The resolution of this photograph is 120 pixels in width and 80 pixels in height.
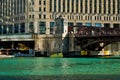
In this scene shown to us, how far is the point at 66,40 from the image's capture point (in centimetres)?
18038

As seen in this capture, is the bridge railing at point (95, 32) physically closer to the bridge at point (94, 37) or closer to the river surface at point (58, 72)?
the bridge at point (94, 37)

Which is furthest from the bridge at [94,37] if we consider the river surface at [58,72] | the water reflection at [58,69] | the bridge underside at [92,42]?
the river surface at [58,72]

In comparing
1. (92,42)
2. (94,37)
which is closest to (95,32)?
(92,42)

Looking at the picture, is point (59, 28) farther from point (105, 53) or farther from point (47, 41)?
point (105, 53)

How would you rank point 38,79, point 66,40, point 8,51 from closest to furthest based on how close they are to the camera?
point 38,79
point 66,40
point 8,51

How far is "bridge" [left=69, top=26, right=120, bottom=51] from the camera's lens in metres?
163

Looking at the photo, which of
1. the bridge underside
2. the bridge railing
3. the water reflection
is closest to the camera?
the water reflection

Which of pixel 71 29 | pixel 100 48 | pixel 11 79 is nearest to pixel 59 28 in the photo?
pixel 71 29

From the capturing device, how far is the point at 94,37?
168375 mm

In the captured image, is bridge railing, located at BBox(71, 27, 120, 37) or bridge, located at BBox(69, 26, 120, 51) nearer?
bridge, located at BBox(69, 26, 120, 51)

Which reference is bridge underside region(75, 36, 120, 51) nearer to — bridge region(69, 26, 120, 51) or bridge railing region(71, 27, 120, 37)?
bridge region(69, 26, 120, 51)

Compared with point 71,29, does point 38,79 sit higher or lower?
lower

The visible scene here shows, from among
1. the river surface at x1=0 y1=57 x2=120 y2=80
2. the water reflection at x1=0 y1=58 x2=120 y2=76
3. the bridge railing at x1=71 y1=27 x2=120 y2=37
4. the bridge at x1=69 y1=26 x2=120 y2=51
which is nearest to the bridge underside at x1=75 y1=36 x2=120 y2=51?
the bridge at x1=69 y1=26 x2=120 y2=51

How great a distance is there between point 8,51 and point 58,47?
2899 cm
